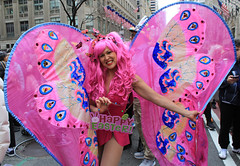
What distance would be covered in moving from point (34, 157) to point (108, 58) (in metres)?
2.70

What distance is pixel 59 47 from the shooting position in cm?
204

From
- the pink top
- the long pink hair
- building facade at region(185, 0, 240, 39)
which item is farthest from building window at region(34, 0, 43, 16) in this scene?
the pink top

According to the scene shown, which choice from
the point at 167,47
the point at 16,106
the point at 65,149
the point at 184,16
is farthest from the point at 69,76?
the point at 184,16

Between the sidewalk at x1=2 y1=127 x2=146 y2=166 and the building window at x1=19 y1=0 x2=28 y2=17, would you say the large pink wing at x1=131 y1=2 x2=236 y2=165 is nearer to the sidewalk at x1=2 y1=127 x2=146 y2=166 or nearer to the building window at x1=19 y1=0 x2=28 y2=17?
the sidewalk at x1=2 y1=127 x2=146 y2=166

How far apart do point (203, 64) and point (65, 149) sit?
5.33 ft

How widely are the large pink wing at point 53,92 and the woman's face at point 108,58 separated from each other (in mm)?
285

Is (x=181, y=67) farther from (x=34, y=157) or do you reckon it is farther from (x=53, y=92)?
(x=34, y=157)

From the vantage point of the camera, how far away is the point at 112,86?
2.04 m

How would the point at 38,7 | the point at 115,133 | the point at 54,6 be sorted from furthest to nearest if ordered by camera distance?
the point at 38,7 → the point at 54,6 → the point at 115,133

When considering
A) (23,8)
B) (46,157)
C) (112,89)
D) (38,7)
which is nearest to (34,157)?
(46,157)

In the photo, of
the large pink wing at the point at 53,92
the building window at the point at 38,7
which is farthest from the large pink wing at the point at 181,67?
the building window at the point at 38,7

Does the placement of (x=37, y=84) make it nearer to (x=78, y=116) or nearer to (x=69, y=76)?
(x=69, y=76)

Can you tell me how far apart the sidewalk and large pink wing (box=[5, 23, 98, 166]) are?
5.29 ft

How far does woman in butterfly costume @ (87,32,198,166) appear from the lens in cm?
201
